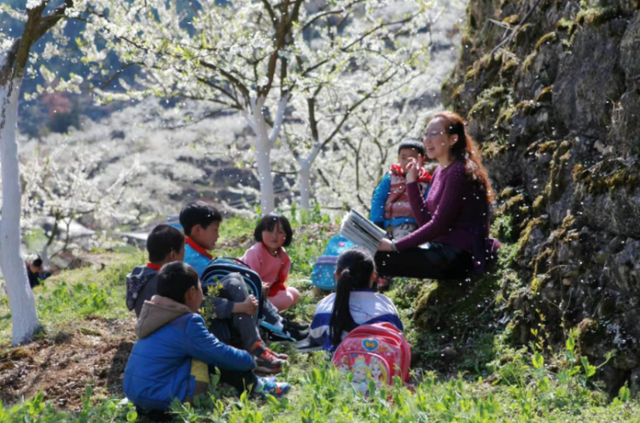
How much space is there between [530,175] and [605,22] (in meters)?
1.39

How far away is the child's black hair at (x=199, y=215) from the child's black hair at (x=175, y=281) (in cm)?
105

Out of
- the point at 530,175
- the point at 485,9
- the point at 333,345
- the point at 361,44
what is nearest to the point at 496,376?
the point at 333,345

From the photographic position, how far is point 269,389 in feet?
13.9

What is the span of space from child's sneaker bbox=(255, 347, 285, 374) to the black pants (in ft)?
4.56

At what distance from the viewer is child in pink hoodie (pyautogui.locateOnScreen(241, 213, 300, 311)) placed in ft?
19.2

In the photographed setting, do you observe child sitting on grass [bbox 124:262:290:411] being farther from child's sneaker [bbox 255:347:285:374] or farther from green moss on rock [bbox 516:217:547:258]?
green moss on rock [bbox 516:217:547:258]

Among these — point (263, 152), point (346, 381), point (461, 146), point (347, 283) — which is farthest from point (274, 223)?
point (263, 152)

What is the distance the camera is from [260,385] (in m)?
4.21

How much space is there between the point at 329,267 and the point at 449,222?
1.56 metres

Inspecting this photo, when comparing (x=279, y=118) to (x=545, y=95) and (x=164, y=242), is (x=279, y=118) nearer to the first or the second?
(x=545, y=95)

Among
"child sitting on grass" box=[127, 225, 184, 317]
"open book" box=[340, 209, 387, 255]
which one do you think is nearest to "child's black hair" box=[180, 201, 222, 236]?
"child sitting on grass" box=[127, 225, 184, 317]

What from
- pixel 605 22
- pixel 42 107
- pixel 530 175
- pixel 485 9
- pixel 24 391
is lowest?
pixel 24 391

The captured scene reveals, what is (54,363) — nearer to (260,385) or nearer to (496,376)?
(260,385)

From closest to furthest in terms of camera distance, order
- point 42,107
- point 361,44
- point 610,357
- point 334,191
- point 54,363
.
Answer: point 610,357 < point 54,363 < point 361,44 < point 334,191 < point 42,107
